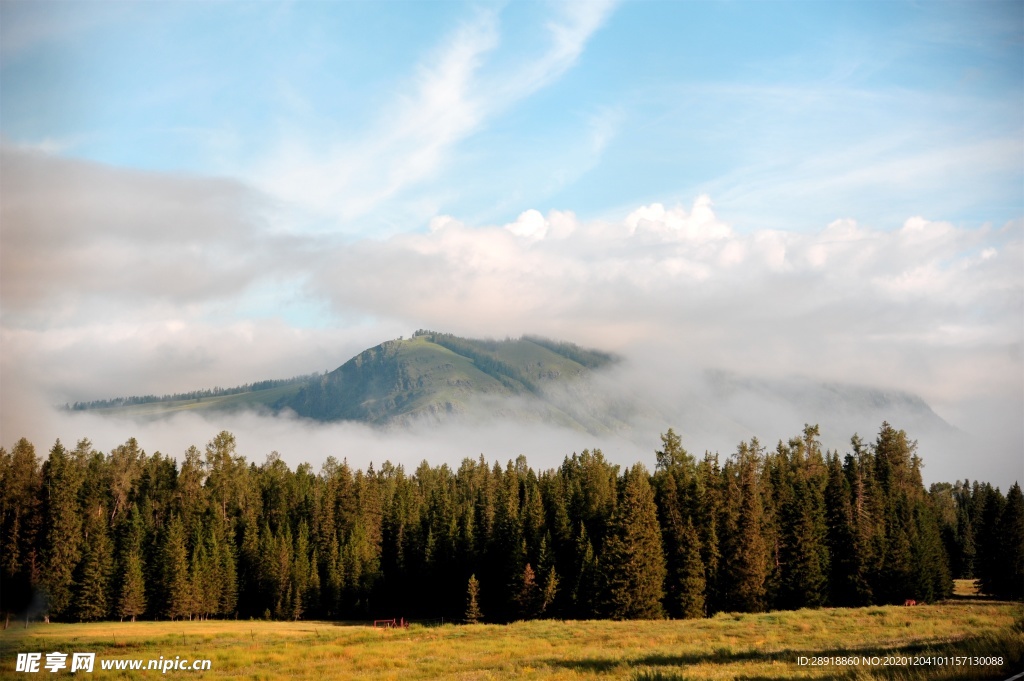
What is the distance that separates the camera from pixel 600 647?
5484cm

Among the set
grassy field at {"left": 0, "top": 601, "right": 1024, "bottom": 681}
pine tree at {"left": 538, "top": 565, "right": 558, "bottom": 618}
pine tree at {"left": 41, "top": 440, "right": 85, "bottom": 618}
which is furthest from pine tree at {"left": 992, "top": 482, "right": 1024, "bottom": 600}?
pine tree at {"left": 41, "top": 440, "right": 85, "bottom": 618}

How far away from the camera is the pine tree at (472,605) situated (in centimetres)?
9219

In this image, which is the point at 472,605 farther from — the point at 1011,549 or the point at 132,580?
the point at 1011,549

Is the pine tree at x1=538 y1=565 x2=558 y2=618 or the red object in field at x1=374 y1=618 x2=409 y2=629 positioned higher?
the pine tree at x1=538 y1=565 x2=558 y2=618

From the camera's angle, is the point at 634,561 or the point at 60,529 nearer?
the point at 634,561

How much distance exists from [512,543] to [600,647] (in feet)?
139

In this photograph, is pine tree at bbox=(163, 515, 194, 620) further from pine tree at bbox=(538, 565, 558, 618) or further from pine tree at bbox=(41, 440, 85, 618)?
pine tree at bbox=(538, 565, 558, 618)

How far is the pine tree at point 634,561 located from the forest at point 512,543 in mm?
197

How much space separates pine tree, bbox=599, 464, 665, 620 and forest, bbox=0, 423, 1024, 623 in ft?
0.65

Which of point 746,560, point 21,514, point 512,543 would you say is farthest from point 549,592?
point 21,514

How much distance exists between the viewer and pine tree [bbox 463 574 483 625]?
9219 cm

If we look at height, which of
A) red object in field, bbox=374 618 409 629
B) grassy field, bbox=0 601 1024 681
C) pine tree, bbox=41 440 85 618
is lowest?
red object in field, bbox=374 618 409 629

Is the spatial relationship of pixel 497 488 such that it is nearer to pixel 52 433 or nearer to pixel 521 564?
pixel 521 564

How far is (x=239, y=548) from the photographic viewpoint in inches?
4409
